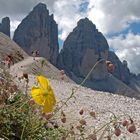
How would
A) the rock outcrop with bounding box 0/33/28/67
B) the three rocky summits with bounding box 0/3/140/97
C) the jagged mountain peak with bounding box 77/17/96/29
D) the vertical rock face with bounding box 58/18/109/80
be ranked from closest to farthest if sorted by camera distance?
the rock outcrop with bounding box 0/33/28/67 → the three rocky summits with bounding box 0/3/140/97 → the vertical rock face with bounding box 58/18/109/80 → the jagged mountain peak with bounding box 77/17/96/29

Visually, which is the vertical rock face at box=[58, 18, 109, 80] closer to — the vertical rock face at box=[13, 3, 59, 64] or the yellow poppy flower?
the vertical rock face at box=[13, 3, 59, 64]

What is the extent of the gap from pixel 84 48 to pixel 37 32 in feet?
73.5

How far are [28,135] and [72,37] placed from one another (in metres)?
148

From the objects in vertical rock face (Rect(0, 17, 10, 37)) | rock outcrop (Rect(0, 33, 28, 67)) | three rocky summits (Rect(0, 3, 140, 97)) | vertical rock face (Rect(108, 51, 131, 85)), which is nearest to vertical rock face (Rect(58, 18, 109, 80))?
three rocky summits (Rect(0, 3, 140, 97))

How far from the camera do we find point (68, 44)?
14725cm

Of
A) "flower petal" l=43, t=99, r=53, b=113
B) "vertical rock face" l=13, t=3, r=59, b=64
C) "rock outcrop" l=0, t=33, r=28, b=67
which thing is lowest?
"flower petal" l=43, t=99, r=53, b=113

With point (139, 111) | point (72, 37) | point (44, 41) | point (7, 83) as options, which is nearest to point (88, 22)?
point (72, 37)

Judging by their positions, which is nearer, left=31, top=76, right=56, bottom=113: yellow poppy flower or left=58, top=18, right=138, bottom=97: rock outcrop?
left=31, top=76, right=56, bottom=113: yellow poppy flower

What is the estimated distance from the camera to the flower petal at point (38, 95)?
3061 mm

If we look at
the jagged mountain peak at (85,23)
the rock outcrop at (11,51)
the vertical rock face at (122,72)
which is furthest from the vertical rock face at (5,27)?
the rock outcrop at (11,51)

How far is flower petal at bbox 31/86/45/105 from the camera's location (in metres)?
3.06

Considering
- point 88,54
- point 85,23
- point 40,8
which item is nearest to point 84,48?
point 88,54

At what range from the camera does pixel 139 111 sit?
17188mm

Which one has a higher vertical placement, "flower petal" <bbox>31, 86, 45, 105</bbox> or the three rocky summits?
the three rocky summits
